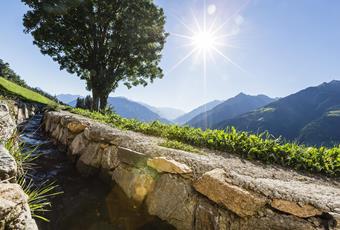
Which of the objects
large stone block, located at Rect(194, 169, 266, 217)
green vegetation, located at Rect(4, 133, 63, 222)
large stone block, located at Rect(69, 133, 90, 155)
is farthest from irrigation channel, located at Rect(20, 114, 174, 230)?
large stone block, located at Rect(194, 169, 266, 217)

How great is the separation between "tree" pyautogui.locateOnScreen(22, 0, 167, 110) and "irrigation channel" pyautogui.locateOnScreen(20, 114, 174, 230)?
15733 millimetres

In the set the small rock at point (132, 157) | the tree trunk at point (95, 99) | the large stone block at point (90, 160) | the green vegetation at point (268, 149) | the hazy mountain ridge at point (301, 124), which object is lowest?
the large stone block at point (90, 160)

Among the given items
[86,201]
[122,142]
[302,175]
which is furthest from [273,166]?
[86,201]

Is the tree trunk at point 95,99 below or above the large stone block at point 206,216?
above

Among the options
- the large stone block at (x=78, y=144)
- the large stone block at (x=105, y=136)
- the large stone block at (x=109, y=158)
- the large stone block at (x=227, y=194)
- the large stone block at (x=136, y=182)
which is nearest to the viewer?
the large stone block at (x=227, y=194)

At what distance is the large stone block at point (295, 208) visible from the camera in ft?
11.0

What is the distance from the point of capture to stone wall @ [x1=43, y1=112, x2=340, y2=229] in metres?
3.45

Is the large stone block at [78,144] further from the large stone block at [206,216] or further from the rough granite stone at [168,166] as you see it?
the large stone block at [206,216]

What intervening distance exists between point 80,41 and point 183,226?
21.6 m

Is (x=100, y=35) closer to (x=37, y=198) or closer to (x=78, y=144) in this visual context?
(x=78, y=144)

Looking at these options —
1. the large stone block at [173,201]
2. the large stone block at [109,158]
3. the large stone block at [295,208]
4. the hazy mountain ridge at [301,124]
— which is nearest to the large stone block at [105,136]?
the large stone block at [109,158]

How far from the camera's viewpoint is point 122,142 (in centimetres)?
619

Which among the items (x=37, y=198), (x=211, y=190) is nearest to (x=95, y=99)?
(x=37, y=198)

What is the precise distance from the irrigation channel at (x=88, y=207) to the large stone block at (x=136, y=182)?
0.56ft
